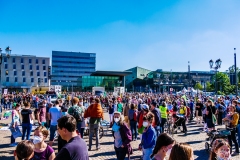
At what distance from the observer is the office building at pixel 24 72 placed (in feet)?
281

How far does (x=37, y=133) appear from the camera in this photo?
4.66m

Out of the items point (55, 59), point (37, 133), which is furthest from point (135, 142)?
point (55, 59)

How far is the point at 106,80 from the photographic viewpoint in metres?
74.8

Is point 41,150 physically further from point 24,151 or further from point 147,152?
point 147,152

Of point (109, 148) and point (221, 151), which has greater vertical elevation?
point (221, 151)

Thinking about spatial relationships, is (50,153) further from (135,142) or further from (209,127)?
(209,127)

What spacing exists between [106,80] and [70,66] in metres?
61.2

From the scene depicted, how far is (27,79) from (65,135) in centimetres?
9153

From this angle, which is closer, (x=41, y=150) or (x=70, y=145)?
(x=70, y=145)

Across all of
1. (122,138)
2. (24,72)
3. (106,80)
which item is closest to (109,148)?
(122,138)

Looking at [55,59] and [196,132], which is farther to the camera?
[55,59]

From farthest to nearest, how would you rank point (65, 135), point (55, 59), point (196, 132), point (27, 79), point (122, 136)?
point (55, 59)
point (27, 79)
point (196, 132)
point (122, 136)
point (65, 135)

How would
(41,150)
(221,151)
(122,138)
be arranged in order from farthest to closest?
(122,138) < (41,150) < (221,151)

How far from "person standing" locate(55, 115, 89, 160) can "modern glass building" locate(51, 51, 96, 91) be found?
12538 centimetres
